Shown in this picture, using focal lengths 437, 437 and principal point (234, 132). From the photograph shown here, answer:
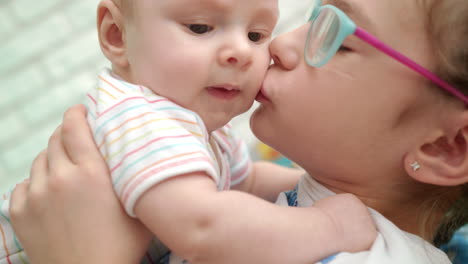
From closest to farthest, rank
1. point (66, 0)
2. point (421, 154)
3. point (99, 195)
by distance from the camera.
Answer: point (99, 195)
point (421, 154)
point (66, 0)

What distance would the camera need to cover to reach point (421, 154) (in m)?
0.87

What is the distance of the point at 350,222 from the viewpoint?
2.63 feet

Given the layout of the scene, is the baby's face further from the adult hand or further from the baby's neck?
the baby's neck

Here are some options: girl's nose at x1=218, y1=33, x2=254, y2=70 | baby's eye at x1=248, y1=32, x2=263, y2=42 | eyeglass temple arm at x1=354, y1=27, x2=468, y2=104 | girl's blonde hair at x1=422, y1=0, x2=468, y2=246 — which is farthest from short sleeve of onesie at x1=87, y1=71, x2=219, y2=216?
girl's blonde hair at x1=422, y1=0, x2=468, y2=246

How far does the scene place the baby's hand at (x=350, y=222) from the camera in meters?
0.78

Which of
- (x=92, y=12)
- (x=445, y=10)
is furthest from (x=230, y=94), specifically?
(x=92, y=12)

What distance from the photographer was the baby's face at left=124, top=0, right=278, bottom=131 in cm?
80

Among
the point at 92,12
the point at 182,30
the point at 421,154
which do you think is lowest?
the point at 421,154

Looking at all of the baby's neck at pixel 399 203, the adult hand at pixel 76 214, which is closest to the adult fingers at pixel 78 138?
the adult hand at pixel 76 214

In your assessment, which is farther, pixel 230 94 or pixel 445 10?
pixel 230 94

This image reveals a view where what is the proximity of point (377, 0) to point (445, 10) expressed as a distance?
12 centimetres

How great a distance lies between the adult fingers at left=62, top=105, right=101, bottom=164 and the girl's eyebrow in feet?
1.78

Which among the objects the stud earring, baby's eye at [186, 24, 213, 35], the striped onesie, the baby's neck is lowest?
the baby's neck

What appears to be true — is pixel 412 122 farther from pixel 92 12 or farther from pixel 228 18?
pixel 92 12
